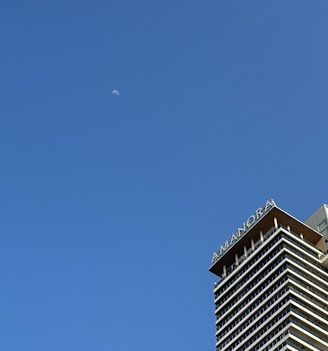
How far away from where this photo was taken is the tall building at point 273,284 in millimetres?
155750

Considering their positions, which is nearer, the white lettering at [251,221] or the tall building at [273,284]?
the tall building at [273,284]

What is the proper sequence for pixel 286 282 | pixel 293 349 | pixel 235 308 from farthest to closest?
1. pixel 235 308
2. pixel 286 282
3. pixel 293 349

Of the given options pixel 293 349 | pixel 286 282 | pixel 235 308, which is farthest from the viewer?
pixel 235 308

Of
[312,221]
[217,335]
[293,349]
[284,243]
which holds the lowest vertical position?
[293,349]

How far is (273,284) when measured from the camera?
535 ft

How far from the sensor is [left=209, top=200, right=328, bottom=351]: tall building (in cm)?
15575

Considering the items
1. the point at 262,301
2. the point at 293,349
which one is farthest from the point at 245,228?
the point at 293,349

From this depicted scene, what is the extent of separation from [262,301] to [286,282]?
651cm

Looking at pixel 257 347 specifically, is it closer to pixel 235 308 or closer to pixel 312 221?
pixel 235 308

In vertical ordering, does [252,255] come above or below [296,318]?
above

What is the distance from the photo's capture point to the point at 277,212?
17512cm

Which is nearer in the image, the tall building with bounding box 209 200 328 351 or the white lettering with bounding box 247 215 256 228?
the tall building with bounding box 209 200 328 351

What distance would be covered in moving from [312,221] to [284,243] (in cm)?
2074

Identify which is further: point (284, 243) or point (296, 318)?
point (284, 243)
